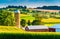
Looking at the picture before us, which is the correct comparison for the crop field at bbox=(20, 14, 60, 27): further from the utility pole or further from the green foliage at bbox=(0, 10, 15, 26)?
the green foliage at bbox=(0, 10, 15, 26)

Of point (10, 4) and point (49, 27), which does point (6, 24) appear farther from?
point (49, 27)

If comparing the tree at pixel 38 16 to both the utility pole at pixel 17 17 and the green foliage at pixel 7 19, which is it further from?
the green foliage at pixel 7 19

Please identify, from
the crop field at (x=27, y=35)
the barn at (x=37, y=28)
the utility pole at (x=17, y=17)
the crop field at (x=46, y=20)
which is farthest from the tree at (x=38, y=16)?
the crop field at (x=27, y=35)

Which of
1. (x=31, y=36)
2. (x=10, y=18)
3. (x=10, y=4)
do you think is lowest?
(x=31, y=36)

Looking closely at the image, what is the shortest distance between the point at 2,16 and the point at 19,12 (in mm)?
612

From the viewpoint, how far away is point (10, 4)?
6.23 meters

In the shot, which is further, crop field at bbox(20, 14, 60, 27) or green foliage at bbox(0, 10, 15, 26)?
green foliage at bbox(0, 10, 15, 26)

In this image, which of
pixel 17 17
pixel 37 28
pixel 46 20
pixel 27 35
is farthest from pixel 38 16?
pixel 27 35

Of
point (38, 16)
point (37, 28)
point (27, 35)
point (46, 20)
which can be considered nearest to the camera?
point (27, 35)

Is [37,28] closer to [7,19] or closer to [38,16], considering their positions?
[38,16]

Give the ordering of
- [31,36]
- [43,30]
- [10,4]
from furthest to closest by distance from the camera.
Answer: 1. [10,4]
2. [43,30]
3. [31,36]

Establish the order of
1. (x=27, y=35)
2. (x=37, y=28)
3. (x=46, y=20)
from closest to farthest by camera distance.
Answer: (x=27, y=35) < (x=37, y=28) < (x=46, y=20)

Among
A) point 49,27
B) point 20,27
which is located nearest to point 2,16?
point 20,27

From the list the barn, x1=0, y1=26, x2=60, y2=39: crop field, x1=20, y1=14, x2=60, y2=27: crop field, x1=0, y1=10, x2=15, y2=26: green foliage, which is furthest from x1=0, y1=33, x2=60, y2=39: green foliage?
x1=0, y1=10, x2=15, y2=26: green foliage
